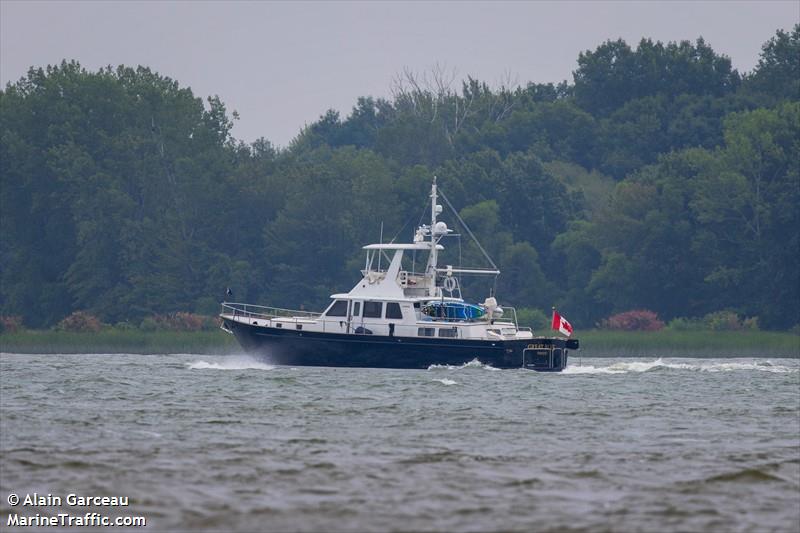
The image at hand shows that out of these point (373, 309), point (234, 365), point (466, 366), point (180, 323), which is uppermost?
point (373, 309)

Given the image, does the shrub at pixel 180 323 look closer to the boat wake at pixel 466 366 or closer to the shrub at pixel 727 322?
the shrub at pixel 727 322

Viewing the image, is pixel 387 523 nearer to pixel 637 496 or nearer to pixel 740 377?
pixel 637 496

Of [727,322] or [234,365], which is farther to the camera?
[727,322]

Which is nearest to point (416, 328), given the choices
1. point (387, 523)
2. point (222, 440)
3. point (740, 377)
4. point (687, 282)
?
point (740, 377)

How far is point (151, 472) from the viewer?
2316cm

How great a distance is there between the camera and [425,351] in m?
51.7

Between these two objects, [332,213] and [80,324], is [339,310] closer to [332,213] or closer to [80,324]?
[80,324]

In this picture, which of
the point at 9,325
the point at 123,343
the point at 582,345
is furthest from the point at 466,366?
the point at 9,325

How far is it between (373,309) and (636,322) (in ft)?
125

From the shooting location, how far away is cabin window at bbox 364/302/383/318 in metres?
52.2

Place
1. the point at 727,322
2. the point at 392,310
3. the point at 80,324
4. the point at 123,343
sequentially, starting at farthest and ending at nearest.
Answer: the point at 727,322, the point at 80,324, the point at 123,343, the point at 392,310

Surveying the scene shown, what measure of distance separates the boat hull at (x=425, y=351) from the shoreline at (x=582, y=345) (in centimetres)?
1683

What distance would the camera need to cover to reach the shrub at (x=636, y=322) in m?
86.5

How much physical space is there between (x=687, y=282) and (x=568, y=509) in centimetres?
7573
